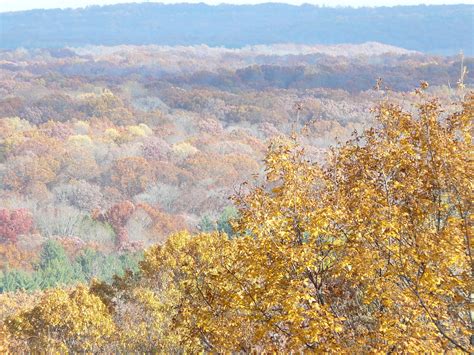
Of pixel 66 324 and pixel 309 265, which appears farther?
pixel 66 324

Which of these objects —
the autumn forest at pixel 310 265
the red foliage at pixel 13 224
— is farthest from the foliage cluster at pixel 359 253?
the red foliage at pixel 13 224

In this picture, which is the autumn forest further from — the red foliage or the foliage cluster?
the red foliage

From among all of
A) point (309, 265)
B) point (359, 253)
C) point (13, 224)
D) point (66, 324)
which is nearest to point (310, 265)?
point (309, 265)

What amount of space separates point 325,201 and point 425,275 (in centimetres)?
232

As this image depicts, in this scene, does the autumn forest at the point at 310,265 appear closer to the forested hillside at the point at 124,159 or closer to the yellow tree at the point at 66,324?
the yellow tree at the point at 66,324

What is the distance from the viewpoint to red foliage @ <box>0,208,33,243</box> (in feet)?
249

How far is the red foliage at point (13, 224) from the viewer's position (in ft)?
249

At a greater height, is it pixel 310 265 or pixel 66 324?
Answer: pixel 310 265

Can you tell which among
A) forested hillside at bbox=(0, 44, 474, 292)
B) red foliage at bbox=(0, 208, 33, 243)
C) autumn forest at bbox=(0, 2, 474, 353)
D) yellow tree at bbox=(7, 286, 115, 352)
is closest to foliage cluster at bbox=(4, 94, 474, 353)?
autumn forest at bbox=(0, 2, 474, 353)

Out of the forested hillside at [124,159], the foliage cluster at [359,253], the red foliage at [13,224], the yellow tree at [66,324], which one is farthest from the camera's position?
the red foliage at [13,224]

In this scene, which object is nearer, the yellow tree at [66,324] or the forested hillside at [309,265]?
the forested hillside at [309,265]

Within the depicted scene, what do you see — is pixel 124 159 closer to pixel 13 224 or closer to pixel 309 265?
pixel 13 224

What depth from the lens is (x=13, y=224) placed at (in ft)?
253

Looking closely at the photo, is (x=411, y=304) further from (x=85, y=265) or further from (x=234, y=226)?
(x=85, y=265)
